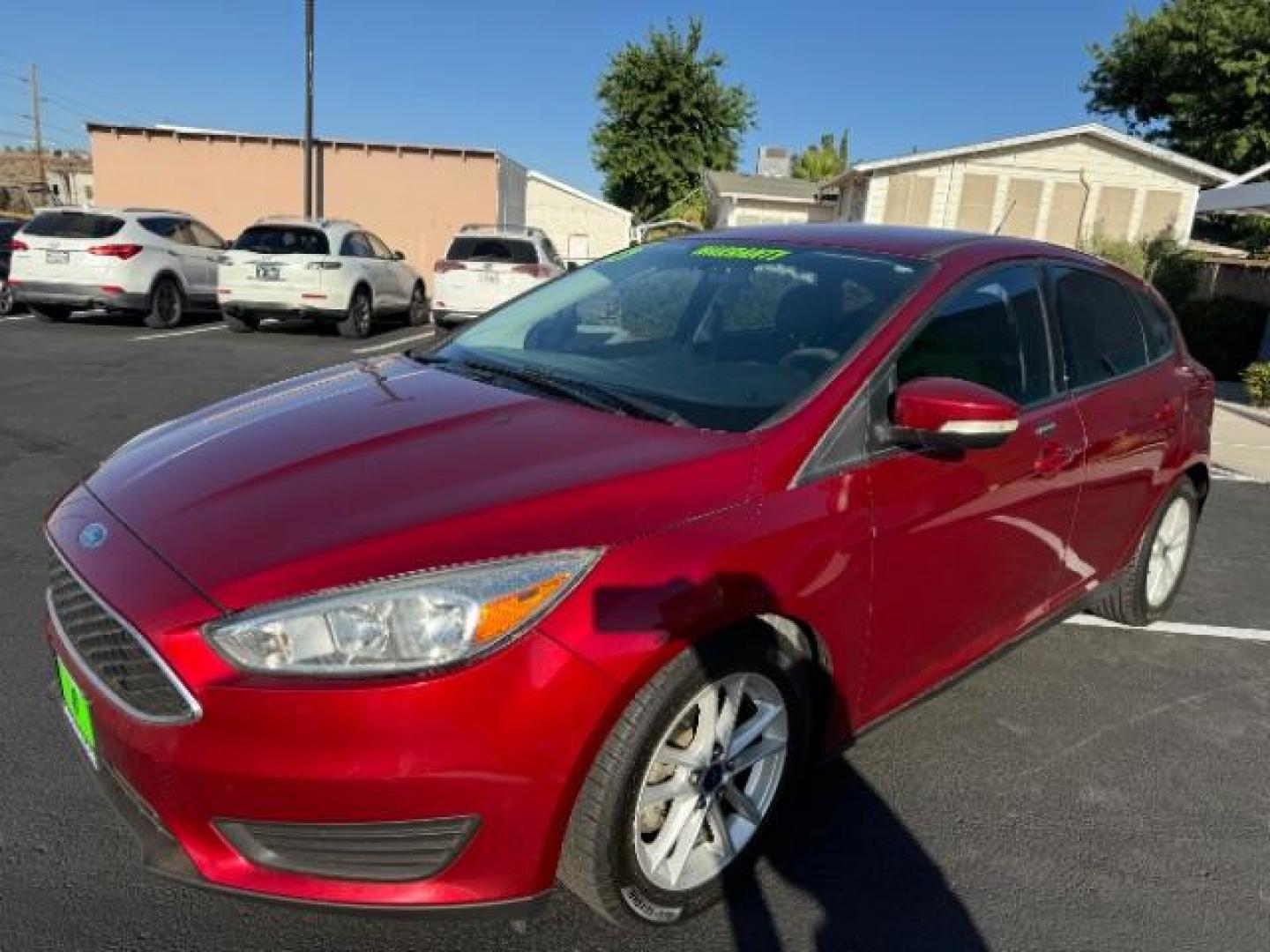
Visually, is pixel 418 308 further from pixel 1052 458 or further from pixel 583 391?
pixel 1052 458

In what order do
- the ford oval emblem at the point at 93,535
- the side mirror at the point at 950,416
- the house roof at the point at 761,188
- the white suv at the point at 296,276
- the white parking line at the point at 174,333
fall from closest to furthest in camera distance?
the ford oval emblem at the point at 93,535 → the side mirror at the point at 950,416 → the white parking line at the point at 174,333 → the white suv at the point at 296,276 → the house roof at the point at 761,188

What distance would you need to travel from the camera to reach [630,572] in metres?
1.89

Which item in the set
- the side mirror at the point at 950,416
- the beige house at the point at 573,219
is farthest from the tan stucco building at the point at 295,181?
the side mirror at the point at 950,416

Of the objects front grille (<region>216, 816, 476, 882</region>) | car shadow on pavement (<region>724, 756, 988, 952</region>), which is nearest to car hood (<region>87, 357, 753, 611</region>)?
front grille (<region>216, 816, 476, 882</region>)

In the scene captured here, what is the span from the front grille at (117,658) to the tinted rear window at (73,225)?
484 inches

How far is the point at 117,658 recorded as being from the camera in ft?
6.17

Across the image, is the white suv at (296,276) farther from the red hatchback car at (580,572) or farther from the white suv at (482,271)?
the red hatchback car at (580,572)

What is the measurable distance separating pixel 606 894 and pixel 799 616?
0.74 m

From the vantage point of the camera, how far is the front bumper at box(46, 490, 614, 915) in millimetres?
1722

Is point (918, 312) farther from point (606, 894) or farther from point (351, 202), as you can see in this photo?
point (351, 202)

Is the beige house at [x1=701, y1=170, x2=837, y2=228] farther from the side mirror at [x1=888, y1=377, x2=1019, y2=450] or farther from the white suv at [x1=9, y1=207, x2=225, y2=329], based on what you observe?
the side mirror at [x1=888, y1=377, x2=1019, y2=450]

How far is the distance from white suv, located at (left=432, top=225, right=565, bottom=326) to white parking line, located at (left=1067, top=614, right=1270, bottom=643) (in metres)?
9.21

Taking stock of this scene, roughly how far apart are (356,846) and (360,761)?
19cm

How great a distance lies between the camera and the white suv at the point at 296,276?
490 inches
